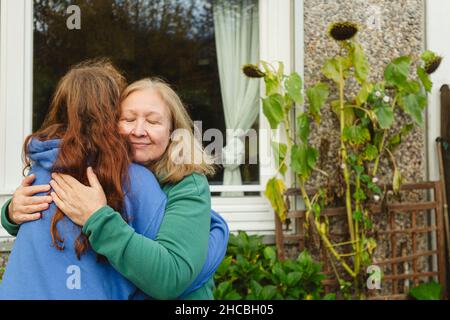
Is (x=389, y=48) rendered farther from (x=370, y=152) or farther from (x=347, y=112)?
(x=370, y=152)

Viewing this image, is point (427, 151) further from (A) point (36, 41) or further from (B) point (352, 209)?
(A) point (36, 41)

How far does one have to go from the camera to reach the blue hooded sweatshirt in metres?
1.09

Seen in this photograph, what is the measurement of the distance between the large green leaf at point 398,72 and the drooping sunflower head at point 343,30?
0.34 meters

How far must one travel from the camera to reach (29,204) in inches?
45.5

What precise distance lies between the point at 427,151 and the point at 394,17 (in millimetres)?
957

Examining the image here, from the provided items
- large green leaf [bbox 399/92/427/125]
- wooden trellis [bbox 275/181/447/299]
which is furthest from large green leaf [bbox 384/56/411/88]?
wooden trellis [bbox 275/181/447/299]

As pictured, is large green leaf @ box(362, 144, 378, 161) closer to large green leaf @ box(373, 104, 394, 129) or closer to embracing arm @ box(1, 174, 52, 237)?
large green leaf @ box(373, 104, 394, 129)

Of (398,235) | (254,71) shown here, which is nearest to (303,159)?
(254,71)

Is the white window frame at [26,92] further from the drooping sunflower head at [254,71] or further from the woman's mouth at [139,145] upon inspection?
the woman's mouth at [139,145]

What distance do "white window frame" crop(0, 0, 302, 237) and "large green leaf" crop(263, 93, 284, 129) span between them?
0.29 meters

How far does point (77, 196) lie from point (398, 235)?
2779mm

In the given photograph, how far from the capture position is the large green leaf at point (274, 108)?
3.18 meters

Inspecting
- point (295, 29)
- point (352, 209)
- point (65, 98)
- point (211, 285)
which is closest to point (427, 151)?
point (352, 209)

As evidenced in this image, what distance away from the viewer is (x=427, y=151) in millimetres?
3486
